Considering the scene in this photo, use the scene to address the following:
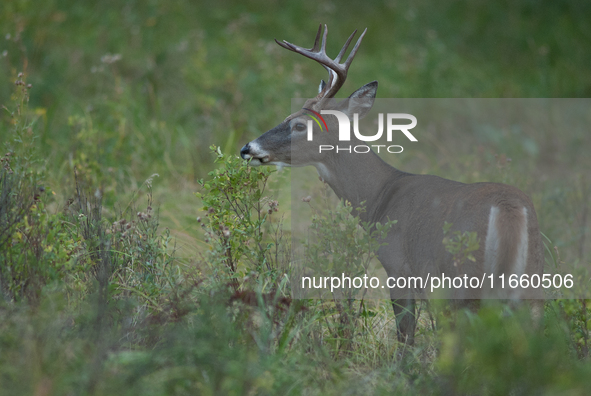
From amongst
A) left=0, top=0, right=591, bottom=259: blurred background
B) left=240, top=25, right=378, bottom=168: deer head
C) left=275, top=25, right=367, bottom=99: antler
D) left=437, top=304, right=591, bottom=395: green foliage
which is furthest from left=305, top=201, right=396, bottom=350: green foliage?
left=0, top=0, right=591, bottom=259: blurred background

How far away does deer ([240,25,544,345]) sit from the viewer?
3537mm

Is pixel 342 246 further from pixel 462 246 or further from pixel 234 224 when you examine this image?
pixel 234 224

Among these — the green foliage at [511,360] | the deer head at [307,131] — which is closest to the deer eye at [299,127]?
the deer head at [307,131]

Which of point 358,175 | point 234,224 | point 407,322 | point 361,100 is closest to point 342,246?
point 407,322

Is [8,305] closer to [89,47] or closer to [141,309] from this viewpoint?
[141,309]

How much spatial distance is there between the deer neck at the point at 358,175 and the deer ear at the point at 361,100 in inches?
13.6

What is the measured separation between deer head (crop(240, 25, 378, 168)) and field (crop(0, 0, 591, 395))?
19 cm

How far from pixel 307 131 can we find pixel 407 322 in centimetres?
165

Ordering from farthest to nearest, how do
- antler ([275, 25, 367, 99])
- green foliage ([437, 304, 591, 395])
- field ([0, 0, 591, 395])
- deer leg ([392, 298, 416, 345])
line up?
antler ([275, 25, 367, 99]) < deer leg ([392, 298, 416, 345]) < field ([0, 0, 591, 395]) < green foliage ([437, 304, 591, 395])

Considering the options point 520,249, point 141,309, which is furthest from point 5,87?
point 520,249

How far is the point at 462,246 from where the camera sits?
356cm

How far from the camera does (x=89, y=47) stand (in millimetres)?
11219

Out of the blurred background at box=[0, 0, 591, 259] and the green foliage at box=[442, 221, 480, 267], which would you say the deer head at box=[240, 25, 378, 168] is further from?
the green foliage at box=[442, 221, 480, 267]

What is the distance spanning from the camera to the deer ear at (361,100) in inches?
195
